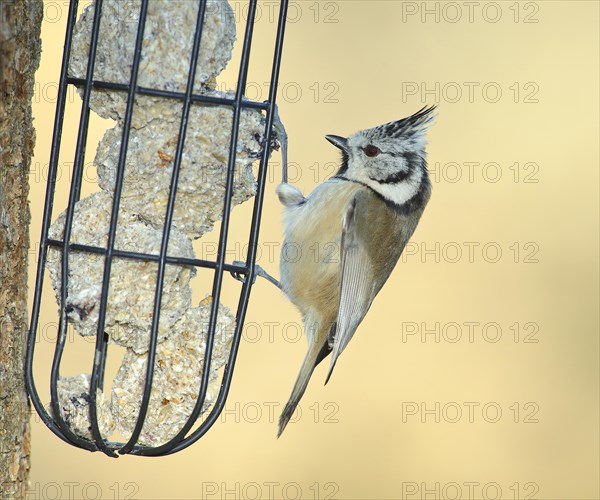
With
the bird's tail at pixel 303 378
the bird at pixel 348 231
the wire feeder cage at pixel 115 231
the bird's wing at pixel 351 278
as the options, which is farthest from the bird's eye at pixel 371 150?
the wire feeder cage at pixel 115 231

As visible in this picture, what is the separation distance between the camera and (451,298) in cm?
553

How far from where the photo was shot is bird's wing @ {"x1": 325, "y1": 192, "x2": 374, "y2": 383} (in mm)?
3654

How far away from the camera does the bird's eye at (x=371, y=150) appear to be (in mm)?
3734

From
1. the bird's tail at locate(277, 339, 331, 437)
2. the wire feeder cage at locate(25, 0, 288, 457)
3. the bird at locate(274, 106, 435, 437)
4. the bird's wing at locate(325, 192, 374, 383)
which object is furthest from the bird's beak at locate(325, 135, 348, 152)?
the wire feeder cage at locate(25, 0, 288, 457)

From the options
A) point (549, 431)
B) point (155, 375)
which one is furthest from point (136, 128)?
point (549, 431)

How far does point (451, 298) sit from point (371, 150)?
1.99 meters

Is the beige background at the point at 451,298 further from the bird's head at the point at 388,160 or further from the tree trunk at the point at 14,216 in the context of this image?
the tree trunk at the point at 14,216

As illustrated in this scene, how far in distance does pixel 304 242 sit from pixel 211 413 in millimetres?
1080

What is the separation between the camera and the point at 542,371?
18.3ft

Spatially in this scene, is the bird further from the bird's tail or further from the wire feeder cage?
the wire feeder cage

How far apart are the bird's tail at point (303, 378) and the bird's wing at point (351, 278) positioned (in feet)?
0.32

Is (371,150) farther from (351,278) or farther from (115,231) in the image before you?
(115,231)

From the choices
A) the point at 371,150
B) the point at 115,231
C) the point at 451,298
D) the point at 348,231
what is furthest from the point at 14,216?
the point at 451,298

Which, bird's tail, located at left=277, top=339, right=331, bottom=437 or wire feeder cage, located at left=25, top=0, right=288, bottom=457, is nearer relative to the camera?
wire feeder cage, located at left=25, top=0, right=288, bottom=457
